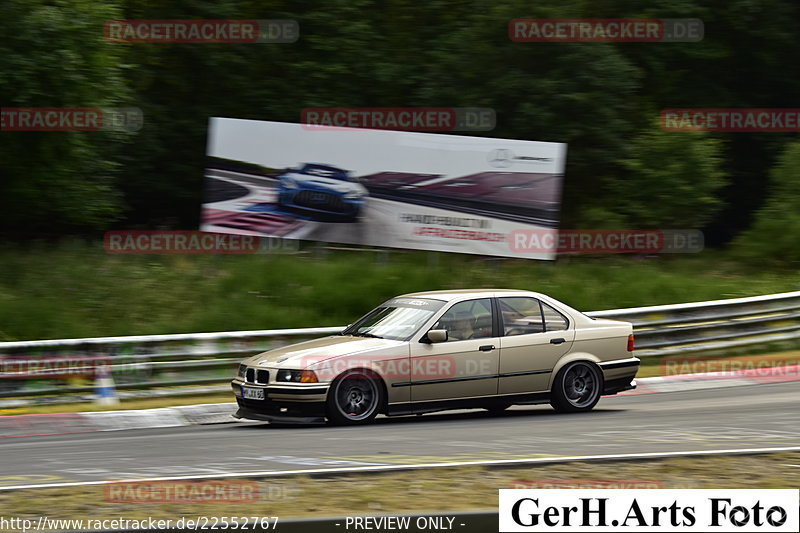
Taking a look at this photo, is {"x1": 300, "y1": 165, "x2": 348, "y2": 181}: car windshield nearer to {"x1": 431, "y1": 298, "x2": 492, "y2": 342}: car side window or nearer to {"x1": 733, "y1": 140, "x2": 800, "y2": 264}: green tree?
{"x1": 431, "y1": 298, "x2": 492, "y2": 342}: car side window

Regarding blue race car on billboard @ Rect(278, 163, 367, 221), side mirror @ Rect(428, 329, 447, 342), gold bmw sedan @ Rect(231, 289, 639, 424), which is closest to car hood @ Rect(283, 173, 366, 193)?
blue race car on billboard @ Rect(278, 163, 367, 221)

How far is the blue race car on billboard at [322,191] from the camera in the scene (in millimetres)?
19922

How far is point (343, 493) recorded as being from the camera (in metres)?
6.68

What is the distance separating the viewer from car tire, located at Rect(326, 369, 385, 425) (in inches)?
416

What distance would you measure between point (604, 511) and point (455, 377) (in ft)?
17.8

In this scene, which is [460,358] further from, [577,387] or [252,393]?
[252,393]

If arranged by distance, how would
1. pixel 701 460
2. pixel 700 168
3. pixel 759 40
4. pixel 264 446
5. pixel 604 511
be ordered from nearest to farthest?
pixel 604 511 → pixel 701 460 → pixel 264 446 → pixel 700 168 → pixel 759 40

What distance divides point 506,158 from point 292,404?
1032 centimetres

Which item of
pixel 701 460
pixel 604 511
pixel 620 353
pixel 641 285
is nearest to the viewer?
pixel 604 511

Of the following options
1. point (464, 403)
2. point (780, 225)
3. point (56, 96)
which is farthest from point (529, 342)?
point (780, 225)

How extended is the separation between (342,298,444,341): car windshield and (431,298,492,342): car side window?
0.54 feet

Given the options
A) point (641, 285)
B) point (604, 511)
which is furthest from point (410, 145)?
point (604, 511)

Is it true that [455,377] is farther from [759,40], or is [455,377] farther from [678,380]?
[759,40]

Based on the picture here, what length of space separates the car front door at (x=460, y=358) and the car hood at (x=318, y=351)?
1.20 ft
